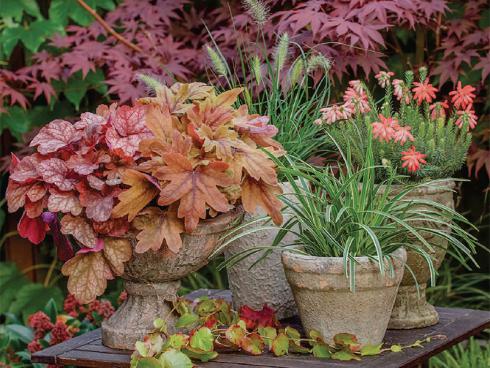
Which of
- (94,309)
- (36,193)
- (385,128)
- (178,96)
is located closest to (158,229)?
(36,193)

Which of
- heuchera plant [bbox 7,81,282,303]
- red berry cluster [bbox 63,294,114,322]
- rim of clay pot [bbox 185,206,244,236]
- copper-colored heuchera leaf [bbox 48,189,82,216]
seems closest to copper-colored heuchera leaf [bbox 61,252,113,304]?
heuchera plant [bbox 7,81,282,303]

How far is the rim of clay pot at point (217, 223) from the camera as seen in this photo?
95.0 inches

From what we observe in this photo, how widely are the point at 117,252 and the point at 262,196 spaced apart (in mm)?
383

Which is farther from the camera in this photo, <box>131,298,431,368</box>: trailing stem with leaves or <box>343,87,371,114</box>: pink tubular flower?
<box>343,87,371,114</box>: pink tubular flower

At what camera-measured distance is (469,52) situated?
3.66 meters

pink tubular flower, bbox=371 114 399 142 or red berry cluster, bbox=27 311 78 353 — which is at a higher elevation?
pink tubular flower, bbox=371 114 399 142

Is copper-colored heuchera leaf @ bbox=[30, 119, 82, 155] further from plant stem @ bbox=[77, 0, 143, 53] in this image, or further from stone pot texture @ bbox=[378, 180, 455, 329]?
plant stem @ bbox=[77, 0, 143, 53]

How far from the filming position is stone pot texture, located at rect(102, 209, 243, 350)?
7.96 ft

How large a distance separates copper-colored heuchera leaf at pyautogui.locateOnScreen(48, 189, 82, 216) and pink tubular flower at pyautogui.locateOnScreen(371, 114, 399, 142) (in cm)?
80

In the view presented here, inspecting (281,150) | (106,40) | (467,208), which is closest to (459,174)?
(467,208)

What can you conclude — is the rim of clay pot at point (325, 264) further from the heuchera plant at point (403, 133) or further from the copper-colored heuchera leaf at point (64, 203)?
the copper-colored heuchera leaf at point (64, 203)

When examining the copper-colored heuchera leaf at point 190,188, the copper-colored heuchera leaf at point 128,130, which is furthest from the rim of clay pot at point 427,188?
the copper-colored heuchera leaf at point 128,130

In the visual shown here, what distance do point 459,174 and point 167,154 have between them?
88.9 inches

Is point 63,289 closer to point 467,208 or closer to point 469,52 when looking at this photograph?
point 467,208
